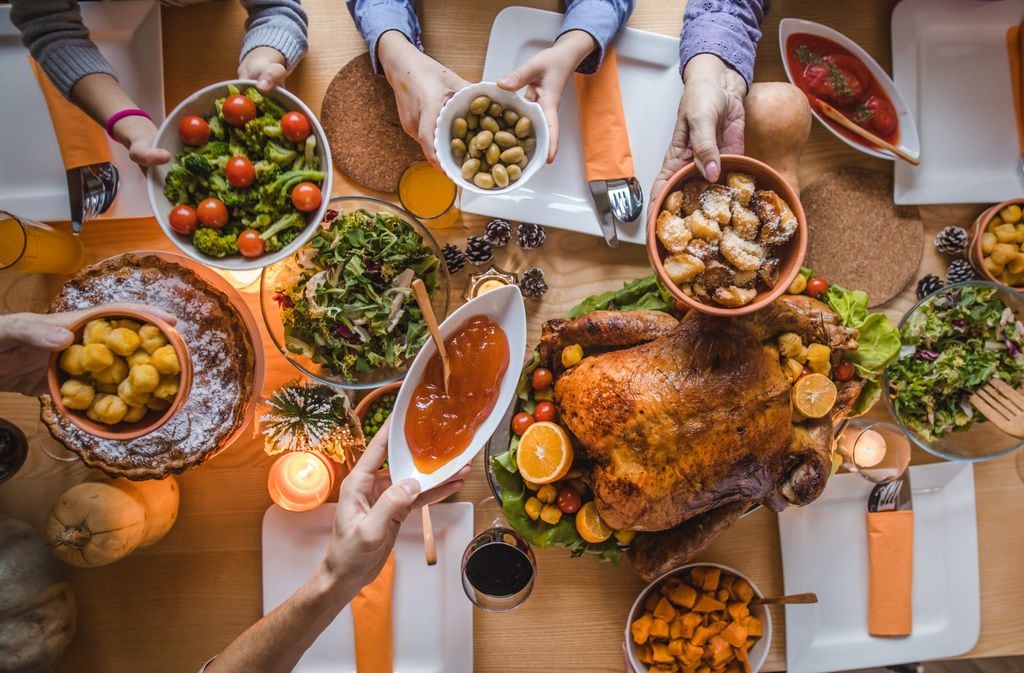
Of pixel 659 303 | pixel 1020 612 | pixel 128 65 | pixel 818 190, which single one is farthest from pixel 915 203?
pixel 128 65

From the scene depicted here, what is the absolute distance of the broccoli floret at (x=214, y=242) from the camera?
4.40 ft

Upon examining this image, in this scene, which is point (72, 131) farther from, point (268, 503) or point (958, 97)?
point (958, 97)

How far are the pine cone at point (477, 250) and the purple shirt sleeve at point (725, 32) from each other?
27.1 inches

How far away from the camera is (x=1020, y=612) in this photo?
1856mm

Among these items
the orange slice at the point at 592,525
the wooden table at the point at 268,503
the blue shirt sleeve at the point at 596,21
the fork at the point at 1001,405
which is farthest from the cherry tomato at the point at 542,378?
the fork at the point at 1001,405

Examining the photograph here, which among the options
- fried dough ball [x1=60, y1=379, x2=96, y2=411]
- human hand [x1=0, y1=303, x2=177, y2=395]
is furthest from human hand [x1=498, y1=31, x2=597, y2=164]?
fried dough ball [x1=60, y1=379, x2=96, y2=411]

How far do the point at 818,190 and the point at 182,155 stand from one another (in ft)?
5.19

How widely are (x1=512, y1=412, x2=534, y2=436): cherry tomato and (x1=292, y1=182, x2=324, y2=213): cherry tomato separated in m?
0.67

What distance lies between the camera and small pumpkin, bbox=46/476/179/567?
1.56 metres

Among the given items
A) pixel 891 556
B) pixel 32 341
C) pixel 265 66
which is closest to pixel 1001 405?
pixel 891 556

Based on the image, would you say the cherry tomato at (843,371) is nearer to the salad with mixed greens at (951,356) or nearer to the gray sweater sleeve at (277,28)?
the salad with mixed greens at (951,356)

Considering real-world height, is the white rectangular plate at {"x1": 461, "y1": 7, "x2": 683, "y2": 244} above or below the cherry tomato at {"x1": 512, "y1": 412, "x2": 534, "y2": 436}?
above

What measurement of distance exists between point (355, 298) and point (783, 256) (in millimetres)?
953

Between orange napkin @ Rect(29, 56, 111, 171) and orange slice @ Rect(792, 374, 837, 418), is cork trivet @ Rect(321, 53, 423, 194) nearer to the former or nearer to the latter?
orange napkin @ Rect(29, 56, 111, 171)
